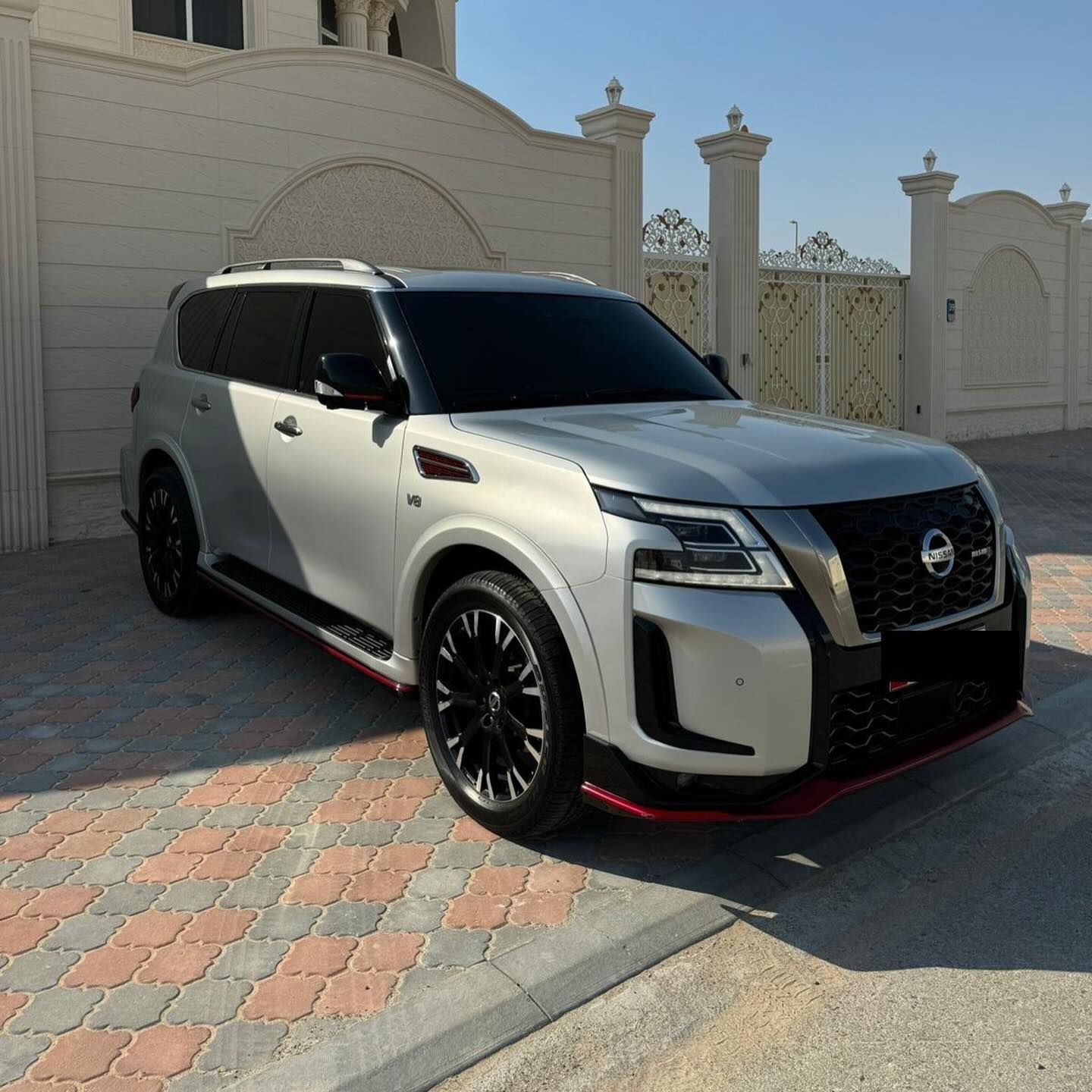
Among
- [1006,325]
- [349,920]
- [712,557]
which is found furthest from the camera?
[1006,325]

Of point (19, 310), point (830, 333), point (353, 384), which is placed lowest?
point (353, 384)

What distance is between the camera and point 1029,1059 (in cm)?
277

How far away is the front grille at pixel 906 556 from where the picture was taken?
3.40m

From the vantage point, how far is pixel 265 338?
5.51 m

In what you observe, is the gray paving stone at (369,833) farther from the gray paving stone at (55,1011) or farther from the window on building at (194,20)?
the window on building at (194,20)

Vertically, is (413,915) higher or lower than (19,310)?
lower

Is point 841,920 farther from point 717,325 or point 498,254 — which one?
point 717,325

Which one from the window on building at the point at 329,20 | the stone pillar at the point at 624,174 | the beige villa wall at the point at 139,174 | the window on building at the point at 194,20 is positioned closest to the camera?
the beige villa wall at the point at 139,174

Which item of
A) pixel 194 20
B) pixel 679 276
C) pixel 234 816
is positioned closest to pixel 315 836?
pixel 234 816

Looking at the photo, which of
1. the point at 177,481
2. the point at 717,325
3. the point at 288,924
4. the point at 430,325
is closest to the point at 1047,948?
the point at 288,924

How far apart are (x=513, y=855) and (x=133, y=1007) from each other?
1.26m

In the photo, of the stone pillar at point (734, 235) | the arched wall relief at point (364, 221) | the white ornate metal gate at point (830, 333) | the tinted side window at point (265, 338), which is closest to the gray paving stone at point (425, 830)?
the tinted side window at point (265, 338)

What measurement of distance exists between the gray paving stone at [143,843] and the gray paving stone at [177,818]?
1.5 inches

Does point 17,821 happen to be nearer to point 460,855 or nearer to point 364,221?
point 460,855
